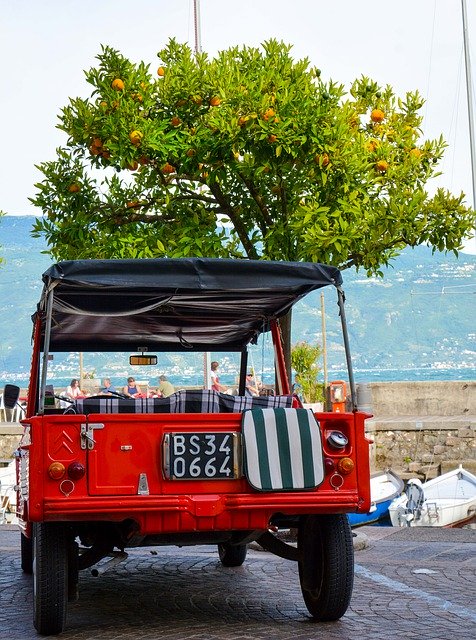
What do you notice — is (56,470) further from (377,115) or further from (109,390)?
(377,115)

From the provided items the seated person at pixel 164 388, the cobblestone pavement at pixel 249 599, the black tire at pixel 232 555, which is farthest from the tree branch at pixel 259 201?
the black tire at pixel 232 555

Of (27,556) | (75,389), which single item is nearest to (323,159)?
(75,389)

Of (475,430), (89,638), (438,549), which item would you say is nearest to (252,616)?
(89,638)

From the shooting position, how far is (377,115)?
15.6m

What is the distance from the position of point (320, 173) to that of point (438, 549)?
14.3 ft

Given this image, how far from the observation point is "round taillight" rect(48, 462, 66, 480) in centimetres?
761

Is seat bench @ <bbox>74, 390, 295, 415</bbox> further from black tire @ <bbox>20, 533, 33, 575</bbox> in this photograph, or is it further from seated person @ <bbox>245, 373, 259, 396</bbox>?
black tire @ <bbox>20, 533, 33, 575</bbox>

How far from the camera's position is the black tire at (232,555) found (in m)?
11.0

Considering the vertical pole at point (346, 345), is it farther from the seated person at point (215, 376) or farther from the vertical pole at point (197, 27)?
the vertical pole at point (197, 27)

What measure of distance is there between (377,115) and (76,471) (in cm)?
911

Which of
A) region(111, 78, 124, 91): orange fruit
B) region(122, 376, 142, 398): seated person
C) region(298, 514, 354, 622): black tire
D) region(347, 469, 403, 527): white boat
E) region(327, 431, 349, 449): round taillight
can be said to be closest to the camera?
region(327, 431, 349, 449): round taillight

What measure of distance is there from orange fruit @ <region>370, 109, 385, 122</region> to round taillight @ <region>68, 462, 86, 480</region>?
9068 millimetres

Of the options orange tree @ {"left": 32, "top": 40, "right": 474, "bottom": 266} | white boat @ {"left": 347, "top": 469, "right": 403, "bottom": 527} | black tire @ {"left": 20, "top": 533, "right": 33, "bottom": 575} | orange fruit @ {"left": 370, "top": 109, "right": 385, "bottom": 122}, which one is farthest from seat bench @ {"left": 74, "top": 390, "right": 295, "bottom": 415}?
white boat @ {"left": 347, "top": 469, "right": 403, "bottom": 527}

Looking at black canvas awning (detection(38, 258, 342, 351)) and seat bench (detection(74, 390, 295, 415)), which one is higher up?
black canvas awning (detection(38, 258, 342, 351))
